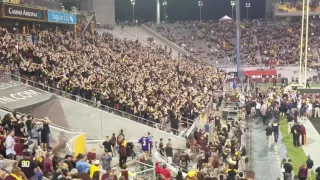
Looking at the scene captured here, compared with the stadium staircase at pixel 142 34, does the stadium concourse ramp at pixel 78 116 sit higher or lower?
lower

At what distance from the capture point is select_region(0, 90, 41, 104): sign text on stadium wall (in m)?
16.4

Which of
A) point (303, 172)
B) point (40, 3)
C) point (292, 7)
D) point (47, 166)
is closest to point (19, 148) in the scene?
point (47, 166)

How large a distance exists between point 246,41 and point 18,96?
38.3 meters

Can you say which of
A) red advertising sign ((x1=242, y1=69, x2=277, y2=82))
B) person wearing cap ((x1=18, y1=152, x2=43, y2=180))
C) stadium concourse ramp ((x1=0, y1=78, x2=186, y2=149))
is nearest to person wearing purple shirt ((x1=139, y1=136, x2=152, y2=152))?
stadium concourse ramp ((x1=0, y1=78, x2=186, y2=149))

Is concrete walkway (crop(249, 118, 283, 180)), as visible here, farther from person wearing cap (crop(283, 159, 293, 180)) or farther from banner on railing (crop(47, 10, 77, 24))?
banner on railing (crop(47, 10, 77, 24))

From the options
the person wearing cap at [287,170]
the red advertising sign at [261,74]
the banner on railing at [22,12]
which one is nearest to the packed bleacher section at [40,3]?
the banner on railing at [22,12]

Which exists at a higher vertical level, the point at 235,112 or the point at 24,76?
the point at 24,76

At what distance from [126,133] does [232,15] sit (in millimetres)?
49005

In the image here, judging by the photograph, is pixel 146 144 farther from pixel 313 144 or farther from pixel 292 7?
pixel 292 7

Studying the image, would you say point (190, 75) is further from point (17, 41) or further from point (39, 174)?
point (39, 174)

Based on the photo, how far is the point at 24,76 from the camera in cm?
1841

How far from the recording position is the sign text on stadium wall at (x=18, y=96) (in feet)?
53.9

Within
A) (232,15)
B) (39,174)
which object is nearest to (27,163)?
(39,174)

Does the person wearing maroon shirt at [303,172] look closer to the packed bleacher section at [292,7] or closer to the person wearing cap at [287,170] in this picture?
A: the person wearing cap at [287,170]
